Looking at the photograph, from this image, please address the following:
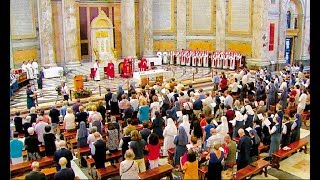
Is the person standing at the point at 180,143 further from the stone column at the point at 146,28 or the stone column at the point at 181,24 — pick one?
the stone column at the point at 181,24

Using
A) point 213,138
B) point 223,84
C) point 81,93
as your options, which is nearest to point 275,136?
point 213,138

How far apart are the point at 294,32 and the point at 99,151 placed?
21313mm

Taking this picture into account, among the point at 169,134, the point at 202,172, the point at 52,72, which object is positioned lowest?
the point at 202,172

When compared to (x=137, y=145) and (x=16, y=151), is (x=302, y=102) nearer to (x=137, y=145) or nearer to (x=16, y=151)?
(x=137, y=145)

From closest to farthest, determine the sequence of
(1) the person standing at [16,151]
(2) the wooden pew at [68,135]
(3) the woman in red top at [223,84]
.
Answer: (1) the person standing at [16,151] → (2) the wooden pew at [68,135] → (3) the woman in red top at [223,84]

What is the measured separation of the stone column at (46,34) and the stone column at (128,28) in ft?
17.8

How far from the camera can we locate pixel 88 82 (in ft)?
66.0

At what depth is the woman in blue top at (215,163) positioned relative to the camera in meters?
7.93

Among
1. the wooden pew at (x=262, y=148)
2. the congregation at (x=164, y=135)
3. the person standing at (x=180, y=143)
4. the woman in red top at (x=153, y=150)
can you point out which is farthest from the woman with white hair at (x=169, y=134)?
the wooden pew at (x=262, y=148)

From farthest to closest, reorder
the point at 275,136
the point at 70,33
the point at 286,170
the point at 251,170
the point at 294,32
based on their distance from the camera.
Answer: the point at 294,32 < the point at 70,33 < the point at 275,136 < the point at 286,170 < the point at 251,170

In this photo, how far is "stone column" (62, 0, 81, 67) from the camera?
22078 millimetres

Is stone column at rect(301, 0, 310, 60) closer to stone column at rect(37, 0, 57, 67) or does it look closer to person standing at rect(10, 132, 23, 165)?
stone column at rect(37, 0, 57, 67)

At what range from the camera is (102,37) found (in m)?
24.2
